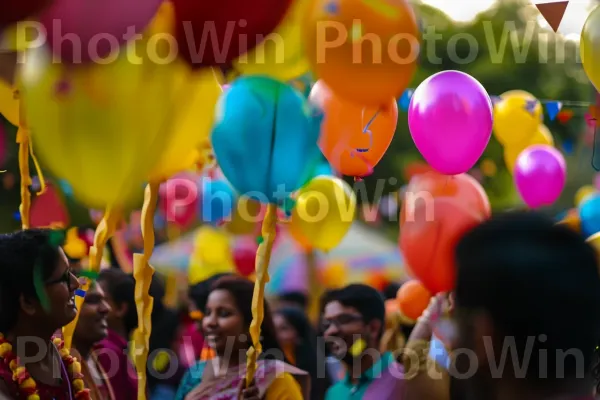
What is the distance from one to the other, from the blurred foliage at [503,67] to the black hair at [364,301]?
7.87 metres

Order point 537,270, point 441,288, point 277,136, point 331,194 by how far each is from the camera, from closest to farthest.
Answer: point 537,270 < point 277,136 < point 441,288 < point 331,194

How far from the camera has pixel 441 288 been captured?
2.74 meters

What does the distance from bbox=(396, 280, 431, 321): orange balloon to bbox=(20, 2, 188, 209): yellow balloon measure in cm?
175

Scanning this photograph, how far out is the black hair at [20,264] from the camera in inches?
87.2

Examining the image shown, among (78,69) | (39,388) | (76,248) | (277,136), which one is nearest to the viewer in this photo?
(78,69)

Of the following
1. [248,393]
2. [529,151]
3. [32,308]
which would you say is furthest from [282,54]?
[529,151]

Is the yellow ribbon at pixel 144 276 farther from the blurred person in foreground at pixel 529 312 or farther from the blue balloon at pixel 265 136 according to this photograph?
the blurred person in foreground at pixel 529 312

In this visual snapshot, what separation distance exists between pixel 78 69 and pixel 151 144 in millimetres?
249

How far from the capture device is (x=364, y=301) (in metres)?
3.41

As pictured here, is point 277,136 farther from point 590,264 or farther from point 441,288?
point 590,264

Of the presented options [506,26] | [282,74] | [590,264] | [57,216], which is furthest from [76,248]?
[506,26]

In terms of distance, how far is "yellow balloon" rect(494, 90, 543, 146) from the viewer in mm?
5406

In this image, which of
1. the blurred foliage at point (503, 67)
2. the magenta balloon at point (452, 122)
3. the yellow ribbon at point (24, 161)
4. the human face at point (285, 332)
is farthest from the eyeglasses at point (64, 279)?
the blurred foliage at point (503, 67)

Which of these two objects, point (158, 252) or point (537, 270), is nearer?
point (537, 270)
